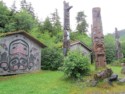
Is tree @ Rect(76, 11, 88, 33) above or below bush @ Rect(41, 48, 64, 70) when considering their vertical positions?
above

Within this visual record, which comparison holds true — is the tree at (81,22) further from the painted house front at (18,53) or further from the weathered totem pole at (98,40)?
the weathered totem pole at (98,40)

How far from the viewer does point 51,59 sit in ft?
85.0

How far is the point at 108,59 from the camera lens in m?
39.8

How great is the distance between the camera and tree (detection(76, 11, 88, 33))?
194ft

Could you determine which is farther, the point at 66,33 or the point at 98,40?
the point at 66,33

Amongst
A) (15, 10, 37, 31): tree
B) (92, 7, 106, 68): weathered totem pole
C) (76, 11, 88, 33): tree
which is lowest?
(92, 7, 106, 68): weathered totem pole

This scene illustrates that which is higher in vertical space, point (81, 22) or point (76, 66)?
point (81, 22)

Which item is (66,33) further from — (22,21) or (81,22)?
(81,22)

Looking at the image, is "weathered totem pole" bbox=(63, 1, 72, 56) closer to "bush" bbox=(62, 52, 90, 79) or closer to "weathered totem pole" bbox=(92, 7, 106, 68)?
"bush" bbox=(62, 52, 90, 79)

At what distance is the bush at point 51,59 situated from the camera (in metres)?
25.5

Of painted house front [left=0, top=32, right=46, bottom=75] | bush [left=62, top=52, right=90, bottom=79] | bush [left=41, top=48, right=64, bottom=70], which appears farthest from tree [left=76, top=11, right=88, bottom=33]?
bush [left=62, top=52, right=90, bottom=79]

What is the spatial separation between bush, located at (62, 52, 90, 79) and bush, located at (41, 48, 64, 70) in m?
9.23

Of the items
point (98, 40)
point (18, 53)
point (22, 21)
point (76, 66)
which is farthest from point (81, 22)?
point (76, 66)

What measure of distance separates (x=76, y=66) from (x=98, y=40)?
94.8 inches
